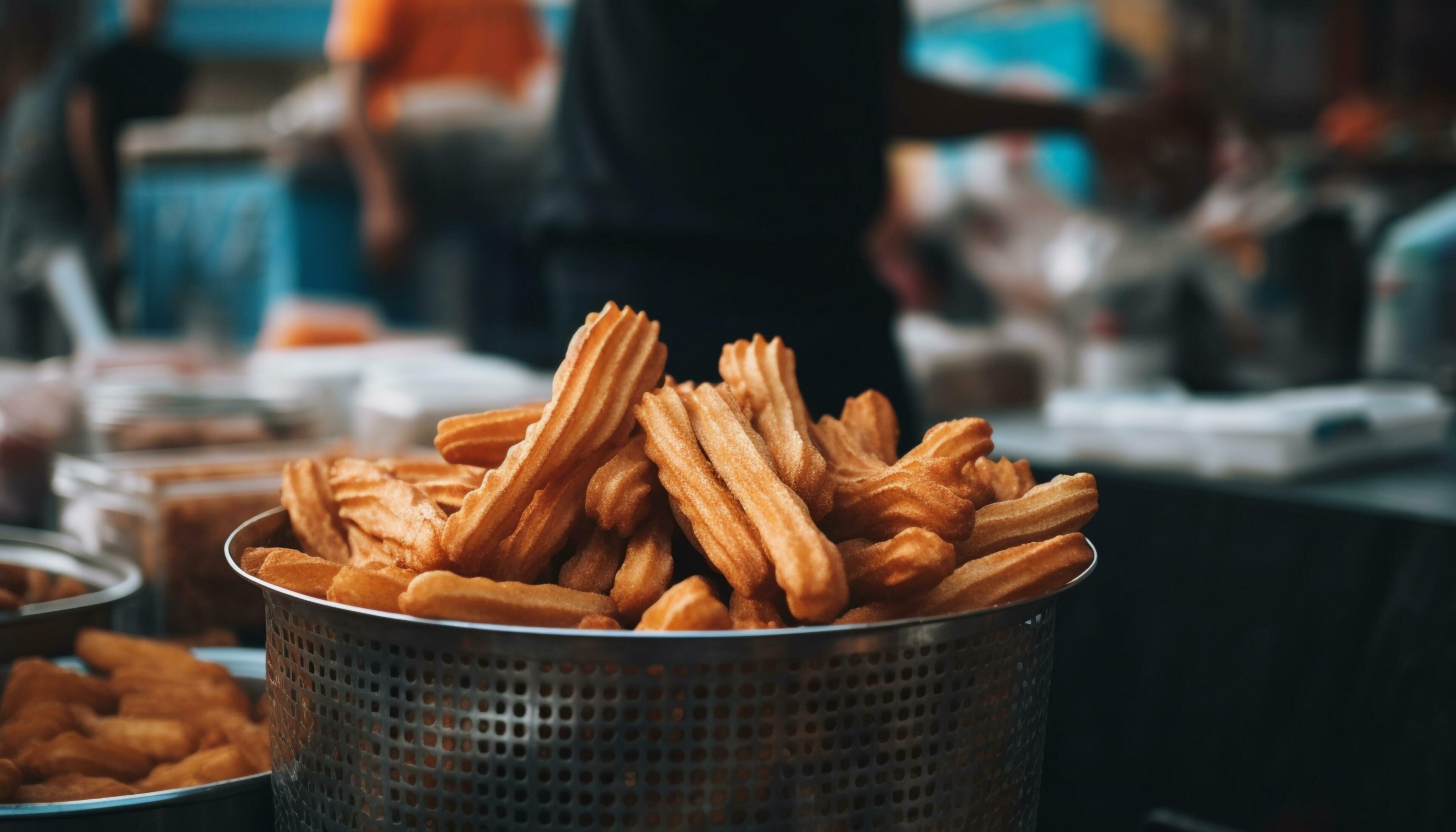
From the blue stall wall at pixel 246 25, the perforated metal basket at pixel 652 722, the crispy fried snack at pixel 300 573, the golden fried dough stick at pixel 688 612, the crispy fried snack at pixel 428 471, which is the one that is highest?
the blue stall wall at pixel 246 25

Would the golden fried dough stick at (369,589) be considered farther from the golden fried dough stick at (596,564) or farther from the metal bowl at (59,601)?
the metal bowl at (59,601)

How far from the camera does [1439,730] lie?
68.7 inches

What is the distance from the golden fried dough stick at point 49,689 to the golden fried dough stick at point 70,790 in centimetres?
13

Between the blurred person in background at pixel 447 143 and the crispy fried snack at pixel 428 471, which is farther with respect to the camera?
the blurred person in background at pixel 447 143

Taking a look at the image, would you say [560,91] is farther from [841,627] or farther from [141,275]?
[141,275]

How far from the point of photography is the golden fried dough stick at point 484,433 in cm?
83

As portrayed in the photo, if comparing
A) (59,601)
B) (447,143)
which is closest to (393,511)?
A: (59,601)

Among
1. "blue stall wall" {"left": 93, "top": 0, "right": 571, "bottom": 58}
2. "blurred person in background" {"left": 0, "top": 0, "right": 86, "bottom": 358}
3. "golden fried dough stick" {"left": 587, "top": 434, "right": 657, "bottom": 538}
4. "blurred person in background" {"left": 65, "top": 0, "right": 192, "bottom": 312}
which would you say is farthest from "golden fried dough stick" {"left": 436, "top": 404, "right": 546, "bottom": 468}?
"blue stall wall" {"left": 93, "top": 0, "right": 571, "bottom": 58}

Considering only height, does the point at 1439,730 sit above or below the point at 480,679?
below

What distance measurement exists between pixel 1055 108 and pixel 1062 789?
142 centimetres

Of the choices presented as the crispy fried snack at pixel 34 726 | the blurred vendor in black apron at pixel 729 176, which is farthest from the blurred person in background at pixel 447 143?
the crispy fried snack at pixel 34 726

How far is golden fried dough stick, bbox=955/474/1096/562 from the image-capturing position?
769 millimetres

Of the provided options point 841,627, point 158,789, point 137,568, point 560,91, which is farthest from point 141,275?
point 841,627

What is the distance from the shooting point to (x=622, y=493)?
731mm
